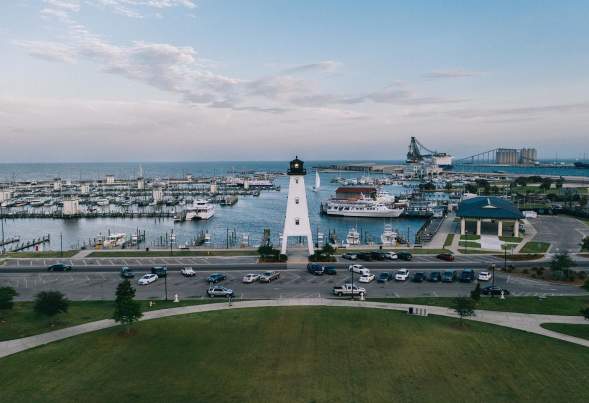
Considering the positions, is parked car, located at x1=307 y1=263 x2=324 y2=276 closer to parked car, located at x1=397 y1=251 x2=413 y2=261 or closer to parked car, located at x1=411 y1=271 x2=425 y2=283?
parked car, located at x1=411 y1=271 x2=425 y2=283

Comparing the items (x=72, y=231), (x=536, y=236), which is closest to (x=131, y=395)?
(x=536, y=236)

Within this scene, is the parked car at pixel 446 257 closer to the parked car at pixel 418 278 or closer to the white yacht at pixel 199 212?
the parked car at pixel 418 278

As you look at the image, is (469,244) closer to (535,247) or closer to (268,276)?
(535,247)

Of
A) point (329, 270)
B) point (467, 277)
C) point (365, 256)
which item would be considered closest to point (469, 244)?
point (365, 256)

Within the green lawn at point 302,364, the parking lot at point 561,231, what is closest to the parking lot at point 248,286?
the green lawn at point 302,364

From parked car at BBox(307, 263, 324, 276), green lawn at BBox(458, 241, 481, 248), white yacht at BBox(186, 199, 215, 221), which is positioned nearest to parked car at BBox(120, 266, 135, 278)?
parked car at BBox(307, 263, 324, 276)

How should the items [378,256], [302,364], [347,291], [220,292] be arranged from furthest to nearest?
[378,256], [220,292], [347,291], [302,364]
